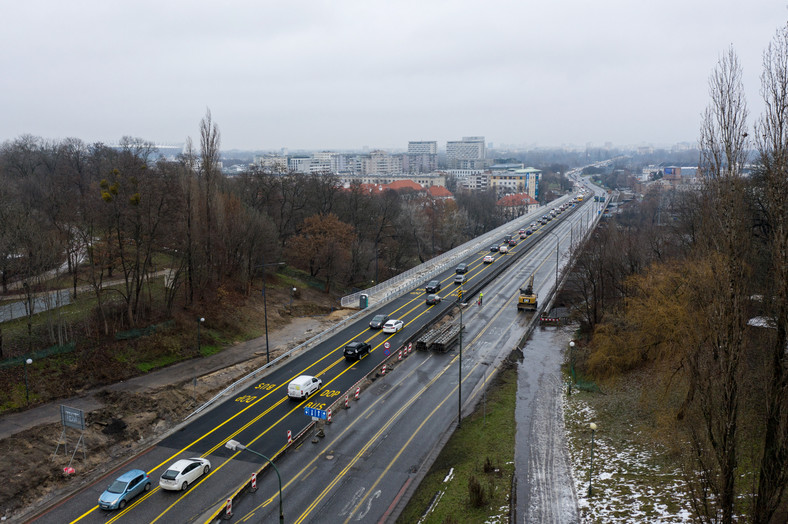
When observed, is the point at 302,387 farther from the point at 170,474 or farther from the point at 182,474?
the point at 170,474

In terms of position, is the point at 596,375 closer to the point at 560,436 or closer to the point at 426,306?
the point at 560,436

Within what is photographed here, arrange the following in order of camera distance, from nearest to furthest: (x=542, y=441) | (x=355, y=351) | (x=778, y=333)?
1. (x=778, y=333)
2. (x=542, y=441)
3. (x=355, y=351)

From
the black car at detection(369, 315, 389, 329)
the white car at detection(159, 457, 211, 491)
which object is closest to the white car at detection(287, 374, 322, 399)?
the white car at detection(159, 457, 211, 491)

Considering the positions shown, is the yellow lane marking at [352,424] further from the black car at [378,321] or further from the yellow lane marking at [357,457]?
the black car at [378,321]

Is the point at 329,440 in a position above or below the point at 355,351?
below

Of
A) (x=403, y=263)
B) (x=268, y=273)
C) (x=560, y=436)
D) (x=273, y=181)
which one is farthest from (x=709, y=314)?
(x=403, y=263)

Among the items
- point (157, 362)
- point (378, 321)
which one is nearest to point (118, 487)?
point (157, 362)
